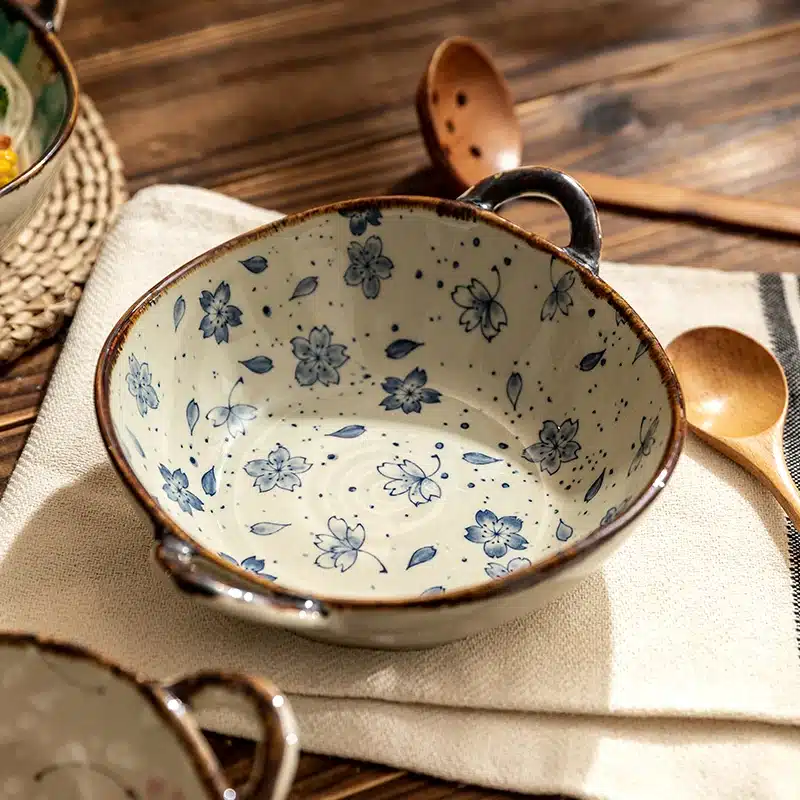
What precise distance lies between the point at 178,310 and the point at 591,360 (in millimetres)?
275

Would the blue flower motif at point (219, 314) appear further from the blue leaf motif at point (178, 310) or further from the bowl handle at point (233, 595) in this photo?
the bowl handle at point (233, 595)

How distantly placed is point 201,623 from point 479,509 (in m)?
0.19

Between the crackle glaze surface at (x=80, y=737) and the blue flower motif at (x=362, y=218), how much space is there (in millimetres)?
382

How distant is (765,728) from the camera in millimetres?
545

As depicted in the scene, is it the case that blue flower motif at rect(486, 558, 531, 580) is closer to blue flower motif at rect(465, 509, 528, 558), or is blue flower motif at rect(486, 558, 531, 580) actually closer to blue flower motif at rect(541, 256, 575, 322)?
blue flower motif at rect(465, 509, 528, 558)

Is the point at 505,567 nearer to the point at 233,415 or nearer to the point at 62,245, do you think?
the point at 233,415

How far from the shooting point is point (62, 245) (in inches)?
31.5

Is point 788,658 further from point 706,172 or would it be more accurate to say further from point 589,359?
point 706,172

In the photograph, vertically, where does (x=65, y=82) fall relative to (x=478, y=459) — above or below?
above

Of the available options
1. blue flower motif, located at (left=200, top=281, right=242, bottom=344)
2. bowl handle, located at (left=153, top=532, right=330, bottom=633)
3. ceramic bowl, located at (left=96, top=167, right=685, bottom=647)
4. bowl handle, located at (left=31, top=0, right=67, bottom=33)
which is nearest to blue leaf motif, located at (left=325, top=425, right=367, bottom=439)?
ceramic bowl, located at (left=96, top=167, right=685, bottom=647)

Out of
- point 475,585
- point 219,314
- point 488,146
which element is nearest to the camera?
point 475,585

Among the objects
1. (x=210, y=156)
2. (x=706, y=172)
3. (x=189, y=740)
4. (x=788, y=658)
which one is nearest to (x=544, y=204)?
(x=706, y=172)

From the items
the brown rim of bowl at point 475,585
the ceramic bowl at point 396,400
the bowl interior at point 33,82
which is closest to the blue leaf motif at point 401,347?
the ceramic bowl at point 396,400

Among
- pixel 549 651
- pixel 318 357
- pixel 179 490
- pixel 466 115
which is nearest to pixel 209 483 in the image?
pixel 179 490
